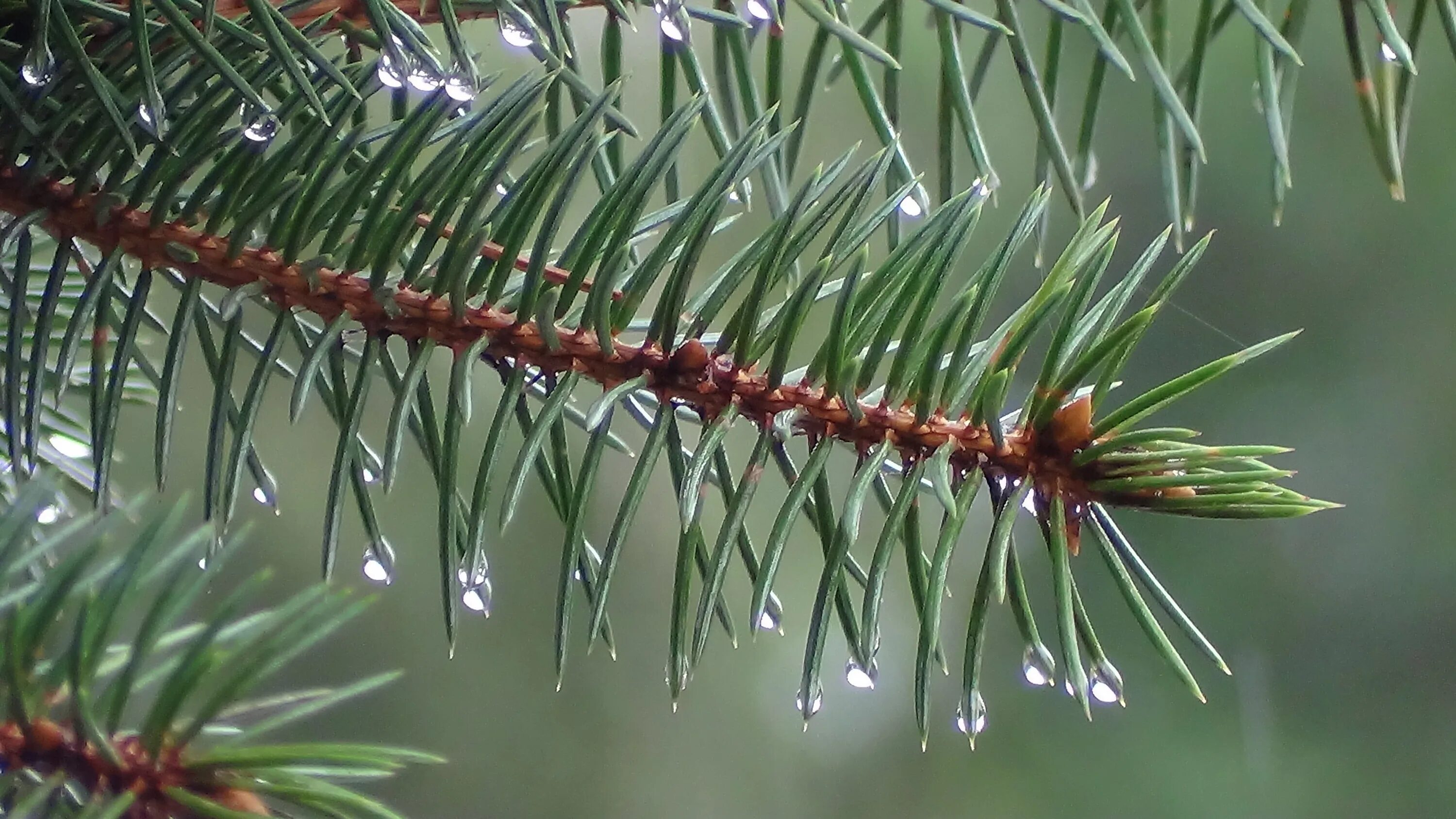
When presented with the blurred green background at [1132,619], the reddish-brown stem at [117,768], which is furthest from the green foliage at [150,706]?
the blurred green background at [1132,619]

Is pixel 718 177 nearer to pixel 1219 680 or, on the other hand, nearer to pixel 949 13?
pixel 949 13

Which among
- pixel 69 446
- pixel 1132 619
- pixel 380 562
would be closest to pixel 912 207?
pixel 380 562

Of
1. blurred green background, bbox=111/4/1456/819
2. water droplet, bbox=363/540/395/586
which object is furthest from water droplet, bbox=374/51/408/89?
blurred green background, bbox=111/4/1456/819

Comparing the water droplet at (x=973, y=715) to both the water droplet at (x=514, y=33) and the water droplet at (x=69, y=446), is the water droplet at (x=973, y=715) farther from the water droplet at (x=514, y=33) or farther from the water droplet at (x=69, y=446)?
the water droplet at (x=69, y=446)

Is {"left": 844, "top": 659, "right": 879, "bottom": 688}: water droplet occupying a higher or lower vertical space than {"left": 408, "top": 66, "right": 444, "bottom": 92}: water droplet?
lower

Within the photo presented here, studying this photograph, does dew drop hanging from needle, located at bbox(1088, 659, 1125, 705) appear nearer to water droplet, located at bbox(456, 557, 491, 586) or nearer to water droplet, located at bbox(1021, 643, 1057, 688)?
water droplet, located at bbox(1021, 643, 1057, 688)
